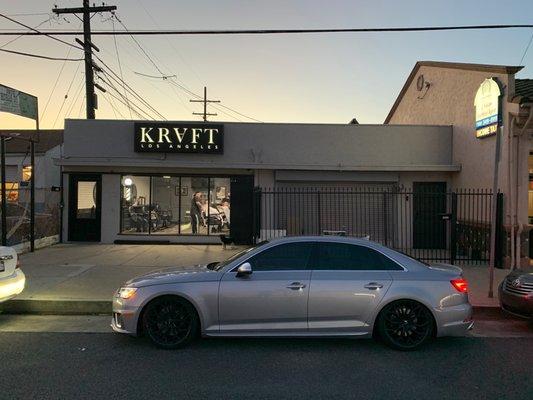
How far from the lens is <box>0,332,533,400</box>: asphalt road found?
15.3ft

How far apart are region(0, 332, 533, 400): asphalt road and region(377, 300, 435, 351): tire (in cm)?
15

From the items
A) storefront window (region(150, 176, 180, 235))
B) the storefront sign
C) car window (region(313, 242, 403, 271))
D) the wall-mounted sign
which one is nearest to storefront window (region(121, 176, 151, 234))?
storefront window (region(150, 176, 180, 235))

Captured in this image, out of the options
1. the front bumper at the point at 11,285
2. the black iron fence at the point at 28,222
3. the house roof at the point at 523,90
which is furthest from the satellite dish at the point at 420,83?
the front bumper at the point at 11,285

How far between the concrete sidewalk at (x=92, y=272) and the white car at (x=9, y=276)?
0.80 m

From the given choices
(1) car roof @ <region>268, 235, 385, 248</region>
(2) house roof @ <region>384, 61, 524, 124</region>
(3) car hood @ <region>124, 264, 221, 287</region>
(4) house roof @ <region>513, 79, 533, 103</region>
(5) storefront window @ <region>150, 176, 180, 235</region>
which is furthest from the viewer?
(5) storefront window @ <region>150, 176, 180, 235</region>

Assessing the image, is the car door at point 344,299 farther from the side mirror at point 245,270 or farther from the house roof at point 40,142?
the house roof at point 40,142

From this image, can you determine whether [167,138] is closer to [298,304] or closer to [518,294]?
[298,304]

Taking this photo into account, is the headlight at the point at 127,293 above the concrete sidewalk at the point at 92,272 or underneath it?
above

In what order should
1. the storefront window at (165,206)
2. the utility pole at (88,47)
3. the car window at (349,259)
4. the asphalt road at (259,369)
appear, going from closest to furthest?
the asphalt road at (259,369)
the car window at (349,259)
the storefront window at (165,206)
the utility pole at (88,47)

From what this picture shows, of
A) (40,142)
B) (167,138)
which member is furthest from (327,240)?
(40,142)

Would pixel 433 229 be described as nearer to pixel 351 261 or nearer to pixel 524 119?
pixel 524 119

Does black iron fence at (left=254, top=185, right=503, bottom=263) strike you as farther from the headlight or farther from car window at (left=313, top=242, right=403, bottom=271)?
the headlight

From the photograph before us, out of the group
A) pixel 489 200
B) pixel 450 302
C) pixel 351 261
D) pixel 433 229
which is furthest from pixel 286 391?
pixel 433 229

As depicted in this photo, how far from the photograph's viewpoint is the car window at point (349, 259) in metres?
6.20
